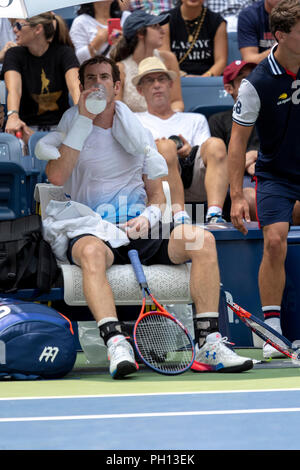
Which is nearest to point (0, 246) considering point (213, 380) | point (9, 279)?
point (9, 279)

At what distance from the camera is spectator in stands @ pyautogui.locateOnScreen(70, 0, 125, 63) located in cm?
719

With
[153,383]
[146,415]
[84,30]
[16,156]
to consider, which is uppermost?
[84,30]

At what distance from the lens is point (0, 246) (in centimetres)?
419

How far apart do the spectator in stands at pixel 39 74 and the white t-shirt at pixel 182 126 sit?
1.93 feet

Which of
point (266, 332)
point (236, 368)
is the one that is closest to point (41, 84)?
point (266, 332)

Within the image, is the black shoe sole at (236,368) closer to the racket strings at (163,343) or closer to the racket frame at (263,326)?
the racket strings at (163,343)

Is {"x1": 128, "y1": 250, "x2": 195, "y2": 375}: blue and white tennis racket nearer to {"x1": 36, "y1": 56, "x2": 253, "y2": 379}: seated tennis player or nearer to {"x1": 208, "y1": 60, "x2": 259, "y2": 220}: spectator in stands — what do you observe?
{"x1": 36, "y1": 56, "x2": 253, "y2": 379}: seated tennis player

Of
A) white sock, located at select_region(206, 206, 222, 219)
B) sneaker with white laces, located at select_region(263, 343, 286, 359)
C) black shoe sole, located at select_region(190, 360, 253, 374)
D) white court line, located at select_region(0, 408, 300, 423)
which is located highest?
white sock, located at select_region(206, 206, 222, 219)

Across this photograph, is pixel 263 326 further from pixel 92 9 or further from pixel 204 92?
pixel 92 9

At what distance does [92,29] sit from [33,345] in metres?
4.29

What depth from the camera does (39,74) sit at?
20.1 feet

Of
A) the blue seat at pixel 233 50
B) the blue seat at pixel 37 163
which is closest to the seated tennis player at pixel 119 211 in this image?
the blue seat at pixel 37 163

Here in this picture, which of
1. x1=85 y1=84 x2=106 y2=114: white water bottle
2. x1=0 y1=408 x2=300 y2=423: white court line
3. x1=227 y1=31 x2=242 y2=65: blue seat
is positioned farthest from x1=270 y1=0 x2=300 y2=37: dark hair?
x1=227 y1=31 x2=242 y2=65: blue seat

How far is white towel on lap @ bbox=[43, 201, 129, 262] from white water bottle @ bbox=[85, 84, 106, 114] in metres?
0.49
